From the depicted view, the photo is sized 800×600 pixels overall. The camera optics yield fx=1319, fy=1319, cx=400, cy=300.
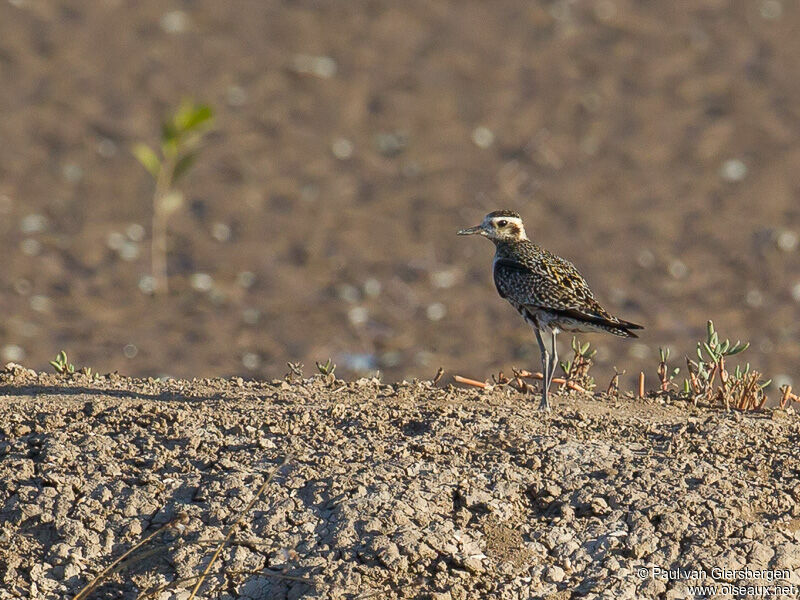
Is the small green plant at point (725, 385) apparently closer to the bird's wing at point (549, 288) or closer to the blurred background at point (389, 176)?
the bird's wing at point (549, 288)

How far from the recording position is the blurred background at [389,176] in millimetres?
12039

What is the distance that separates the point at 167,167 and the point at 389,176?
108 inches

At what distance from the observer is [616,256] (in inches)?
517

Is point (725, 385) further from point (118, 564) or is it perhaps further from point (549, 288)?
point (118, 564)

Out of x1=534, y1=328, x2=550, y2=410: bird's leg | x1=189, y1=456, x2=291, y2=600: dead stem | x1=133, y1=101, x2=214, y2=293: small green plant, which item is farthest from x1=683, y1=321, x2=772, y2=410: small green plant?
x1=133, y1=101, x2=214, y2=293: small green plant

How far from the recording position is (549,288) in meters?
6.88

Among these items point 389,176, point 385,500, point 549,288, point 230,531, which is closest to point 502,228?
point 549,288

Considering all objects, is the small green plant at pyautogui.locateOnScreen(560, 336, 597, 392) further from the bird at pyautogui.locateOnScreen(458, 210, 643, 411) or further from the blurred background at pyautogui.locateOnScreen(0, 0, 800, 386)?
the blurred background at pyautogui.locateOnScreen(0, 0, 800, 386)

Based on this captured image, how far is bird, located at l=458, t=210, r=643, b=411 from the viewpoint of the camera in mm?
6654

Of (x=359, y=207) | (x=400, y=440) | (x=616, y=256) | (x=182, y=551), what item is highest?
(x=359, y=207)

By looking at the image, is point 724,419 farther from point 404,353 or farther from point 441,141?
point 441,141

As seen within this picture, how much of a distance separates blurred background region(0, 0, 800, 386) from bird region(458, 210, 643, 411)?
3961mm

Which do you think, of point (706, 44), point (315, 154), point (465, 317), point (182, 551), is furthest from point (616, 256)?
point (182, 551)

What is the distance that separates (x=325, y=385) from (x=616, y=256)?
24.0 ft
